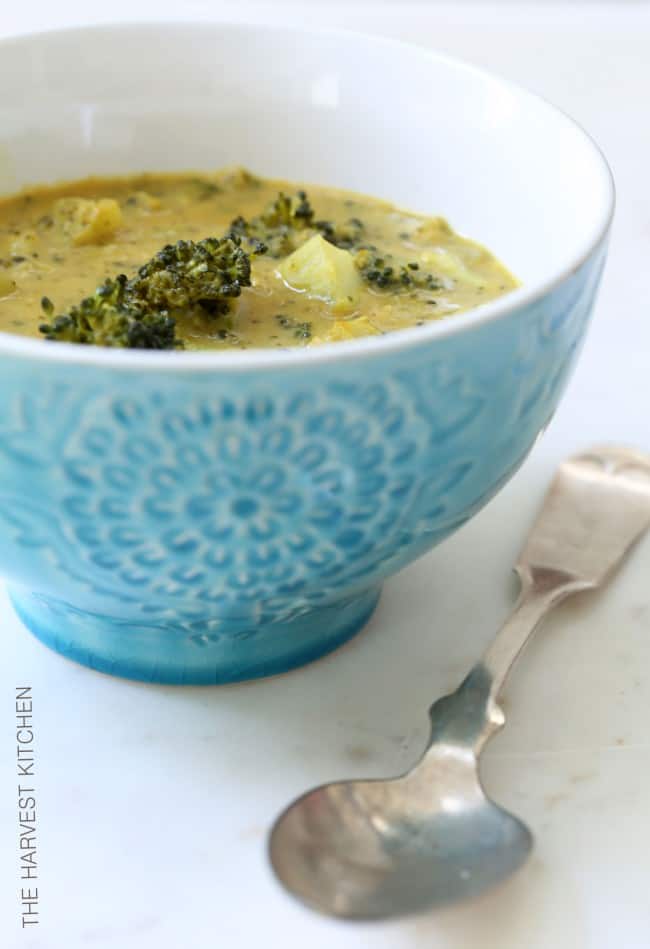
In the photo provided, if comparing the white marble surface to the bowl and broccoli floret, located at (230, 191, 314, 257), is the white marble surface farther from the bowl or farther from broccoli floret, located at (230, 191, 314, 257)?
broccoli floret, located at (230, 191, 314, 257)

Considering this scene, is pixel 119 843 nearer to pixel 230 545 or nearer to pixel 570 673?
pixel 230 545

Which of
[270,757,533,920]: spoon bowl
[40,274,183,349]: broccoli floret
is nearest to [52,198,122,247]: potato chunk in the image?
[40,274,183,349]: broccoli floret

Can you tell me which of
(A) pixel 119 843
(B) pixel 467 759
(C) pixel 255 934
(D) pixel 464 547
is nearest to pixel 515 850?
(B) pixel 467 759

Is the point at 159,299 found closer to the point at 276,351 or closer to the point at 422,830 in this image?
the point at 276,351

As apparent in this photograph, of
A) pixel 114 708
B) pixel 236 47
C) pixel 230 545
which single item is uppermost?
pixel 236 47

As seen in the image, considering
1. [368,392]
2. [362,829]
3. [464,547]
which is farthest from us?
[464,547]

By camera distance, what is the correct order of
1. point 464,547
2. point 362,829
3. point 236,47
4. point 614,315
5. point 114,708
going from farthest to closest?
point 614,315 < point 236,47 < point 464,547 < point 114,708 < point 362,829

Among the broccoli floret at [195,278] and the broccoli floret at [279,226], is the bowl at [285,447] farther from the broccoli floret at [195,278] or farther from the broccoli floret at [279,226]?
the broccoli floret at [195,278]

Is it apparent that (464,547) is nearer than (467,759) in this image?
No
